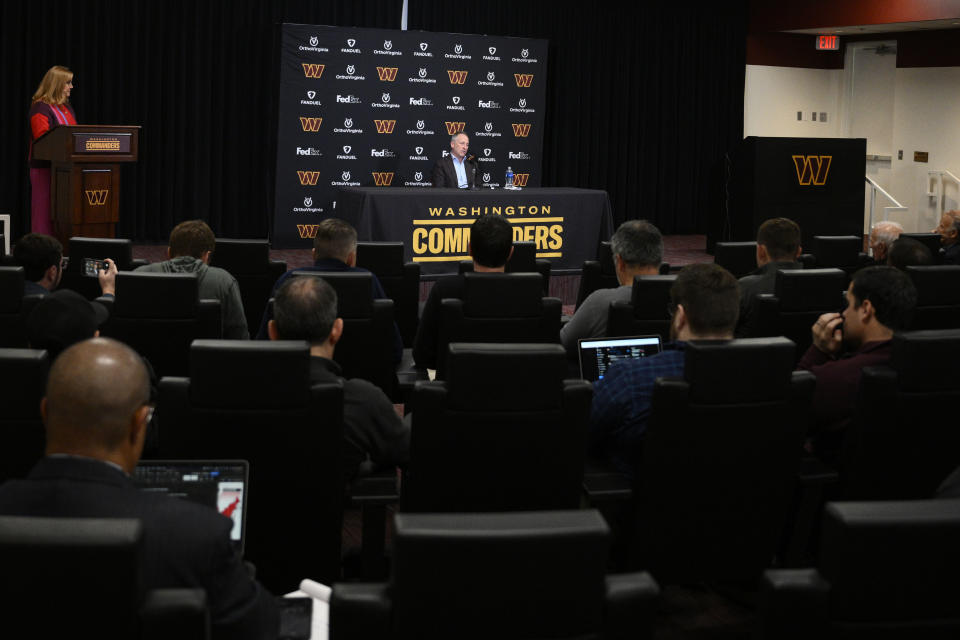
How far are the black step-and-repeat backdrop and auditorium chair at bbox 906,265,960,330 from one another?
295 inches

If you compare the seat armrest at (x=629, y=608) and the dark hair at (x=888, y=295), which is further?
the dark hair at (x=888, y=295)

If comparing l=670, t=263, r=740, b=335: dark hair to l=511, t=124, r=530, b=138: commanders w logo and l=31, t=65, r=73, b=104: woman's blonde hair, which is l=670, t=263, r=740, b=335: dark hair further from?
l=511, t=124, r=530, b=138: commanders w logo

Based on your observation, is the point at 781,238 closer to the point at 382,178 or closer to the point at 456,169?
the point at 456,169

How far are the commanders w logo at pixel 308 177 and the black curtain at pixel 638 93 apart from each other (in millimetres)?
2845

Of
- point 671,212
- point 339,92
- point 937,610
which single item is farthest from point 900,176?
point 937,610

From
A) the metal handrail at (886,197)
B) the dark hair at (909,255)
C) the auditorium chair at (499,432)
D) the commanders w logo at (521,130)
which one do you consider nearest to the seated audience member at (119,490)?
the auditorium chair at (499,432)

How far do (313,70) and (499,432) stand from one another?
9.09 meters

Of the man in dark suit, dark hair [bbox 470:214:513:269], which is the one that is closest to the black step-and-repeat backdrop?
the man in dark suit

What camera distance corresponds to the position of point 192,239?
Result: 4.85m

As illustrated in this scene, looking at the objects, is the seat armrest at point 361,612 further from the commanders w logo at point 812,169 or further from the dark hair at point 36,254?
the commanders w logo at point 812,169

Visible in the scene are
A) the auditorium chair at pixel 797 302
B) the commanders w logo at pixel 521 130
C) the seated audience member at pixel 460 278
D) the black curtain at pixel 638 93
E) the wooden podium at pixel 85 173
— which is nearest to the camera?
the auditorium chair at pixel 797 302

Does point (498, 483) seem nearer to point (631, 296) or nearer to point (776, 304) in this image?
point (631, 296)

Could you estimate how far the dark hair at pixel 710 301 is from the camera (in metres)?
3.12

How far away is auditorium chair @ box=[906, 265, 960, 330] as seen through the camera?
4.89 m
